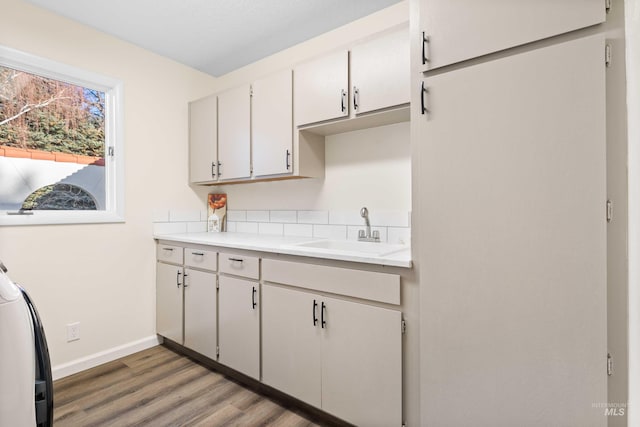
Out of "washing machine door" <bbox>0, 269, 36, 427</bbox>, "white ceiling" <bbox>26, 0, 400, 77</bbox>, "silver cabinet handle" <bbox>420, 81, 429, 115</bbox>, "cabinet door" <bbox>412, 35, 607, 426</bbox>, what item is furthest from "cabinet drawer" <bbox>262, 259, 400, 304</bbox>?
"white ceiling" <bbox>26, 0, 400, 77</bbox>

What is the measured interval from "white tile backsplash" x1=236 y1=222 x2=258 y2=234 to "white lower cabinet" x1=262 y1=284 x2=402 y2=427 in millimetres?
1067

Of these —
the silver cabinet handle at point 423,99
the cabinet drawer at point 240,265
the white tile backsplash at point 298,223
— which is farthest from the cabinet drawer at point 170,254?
the silver cabinet handle at point 423,99

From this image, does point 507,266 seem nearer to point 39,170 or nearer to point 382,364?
point 382,364

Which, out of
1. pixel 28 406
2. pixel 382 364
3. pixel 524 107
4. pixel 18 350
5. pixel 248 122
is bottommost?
pixel 382 364

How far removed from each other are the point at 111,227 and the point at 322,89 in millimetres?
1879

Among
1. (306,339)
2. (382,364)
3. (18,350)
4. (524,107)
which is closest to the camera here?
(18,350)

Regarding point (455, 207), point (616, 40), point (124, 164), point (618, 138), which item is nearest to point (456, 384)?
point (455, 207)

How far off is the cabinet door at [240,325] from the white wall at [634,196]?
5.40 feet

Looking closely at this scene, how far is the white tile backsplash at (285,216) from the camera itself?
2631 millimetres

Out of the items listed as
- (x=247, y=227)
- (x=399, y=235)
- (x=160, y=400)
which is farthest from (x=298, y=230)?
(x=160, y=400)

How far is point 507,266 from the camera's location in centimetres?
120

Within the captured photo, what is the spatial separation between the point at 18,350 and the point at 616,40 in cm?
211

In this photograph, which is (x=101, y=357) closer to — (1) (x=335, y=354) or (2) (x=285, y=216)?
(2) (x=285, y=216)

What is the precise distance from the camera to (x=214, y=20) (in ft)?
7.30
